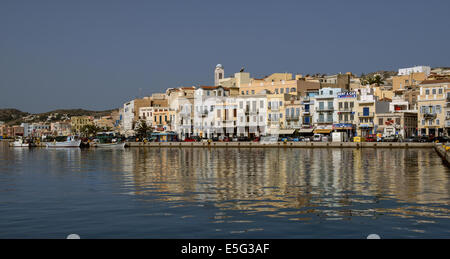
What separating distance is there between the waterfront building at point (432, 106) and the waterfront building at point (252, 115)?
28955 mm

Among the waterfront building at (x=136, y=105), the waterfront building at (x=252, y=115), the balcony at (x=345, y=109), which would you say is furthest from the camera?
the waterfront building at (x=136, y=105)

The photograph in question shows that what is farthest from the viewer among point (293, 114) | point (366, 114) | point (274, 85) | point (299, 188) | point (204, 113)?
point (204, 113)

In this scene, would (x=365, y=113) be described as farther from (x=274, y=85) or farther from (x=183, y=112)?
(x=183, y=112)

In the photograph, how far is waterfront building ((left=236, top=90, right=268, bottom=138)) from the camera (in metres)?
102

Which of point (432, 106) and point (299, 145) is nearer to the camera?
point (432, 106)

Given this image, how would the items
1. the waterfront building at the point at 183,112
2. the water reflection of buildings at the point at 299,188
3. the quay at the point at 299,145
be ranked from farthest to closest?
the waterfront building at the point at 183,112 → the quay at the point at 299,145 → the water reflection of buildings at the point at 299,188

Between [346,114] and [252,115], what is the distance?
65.0 ft

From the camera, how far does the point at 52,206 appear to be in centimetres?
2142

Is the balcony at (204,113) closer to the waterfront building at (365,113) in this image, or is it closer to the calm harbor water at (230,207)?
the waterfront building at (365,113)

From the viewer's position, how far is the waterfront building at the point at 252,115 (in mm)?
101750

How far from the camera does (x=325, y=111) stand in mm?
93750

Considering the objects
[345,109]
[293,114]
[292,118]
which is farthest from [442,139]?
[292,118]

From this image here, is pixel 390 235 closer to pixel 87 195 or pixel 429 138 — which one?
pixel 87 195

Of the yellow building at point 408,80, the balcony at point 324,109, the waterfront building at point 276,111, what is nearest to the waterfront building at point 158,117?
the waterfront building at point 276,111
